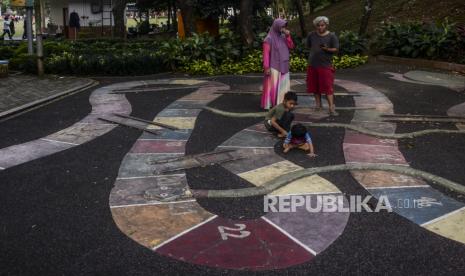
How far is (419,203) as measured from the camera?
4.89 meters

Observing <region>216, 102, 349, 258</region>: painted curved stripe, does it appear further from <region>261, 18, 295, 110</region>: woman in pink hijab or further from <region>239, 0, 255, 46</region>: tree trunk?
<region>239, 0, 255, 46</region>: tree trunk

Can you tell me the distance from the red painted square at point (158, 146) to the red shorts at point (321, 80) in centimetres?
301

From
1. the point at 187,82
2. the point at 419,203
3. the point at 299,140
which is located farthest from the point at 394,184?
the point at 187,82

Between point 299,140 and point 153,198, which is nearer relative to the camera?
point 153,198

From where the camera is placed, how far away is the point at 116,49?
16656mm

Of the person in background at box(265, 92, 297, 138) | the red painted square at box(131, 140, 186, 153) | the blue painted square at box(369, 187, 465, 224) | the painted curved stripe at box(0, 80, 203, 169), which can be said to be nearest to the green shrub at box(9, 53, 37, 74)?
the painted curved stripe at box(0, 80, 203, 169)

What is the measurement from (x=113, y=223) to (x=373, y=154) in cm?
364

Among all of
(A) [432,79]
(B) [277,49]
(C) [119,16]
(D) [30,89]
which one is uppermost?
(C) [119,16]

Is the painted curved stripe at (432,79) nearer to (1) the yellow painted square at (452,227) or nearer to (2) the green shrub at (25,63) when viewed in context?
(1) the yellow painted square at (452,227)

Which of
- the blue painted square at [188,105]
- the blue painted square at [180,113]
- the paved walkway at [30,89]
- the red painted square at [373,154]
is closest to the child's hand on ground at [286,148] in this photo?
the red painted square at [373,154]

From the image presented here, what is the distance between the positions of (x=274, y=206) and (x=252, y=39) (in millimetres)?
12077

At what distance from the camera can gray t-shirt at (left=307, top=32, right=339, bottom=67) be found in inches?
336

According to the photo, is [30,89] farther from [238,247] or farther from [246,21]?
[238,247]

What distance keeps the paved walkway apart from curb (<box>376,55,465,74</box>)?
9.35 m
